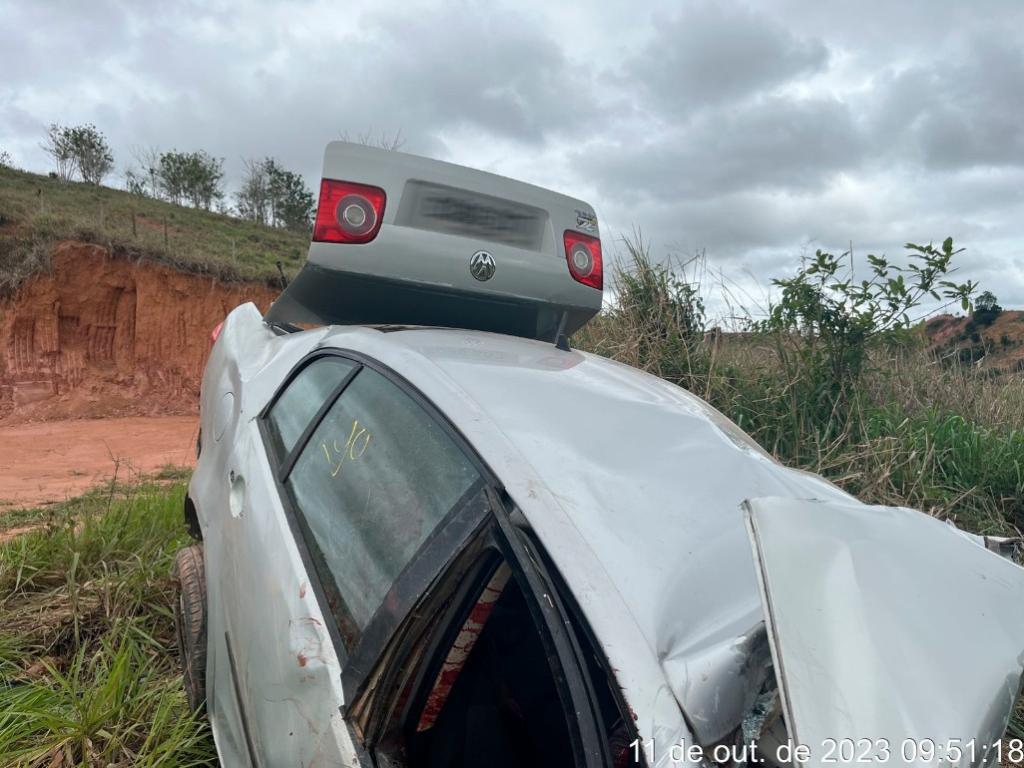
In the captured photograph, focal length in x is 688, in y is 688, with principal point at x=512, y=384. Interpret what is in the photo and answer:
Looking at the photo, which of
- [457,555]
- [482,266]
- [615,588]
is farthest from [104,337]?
[615,588]

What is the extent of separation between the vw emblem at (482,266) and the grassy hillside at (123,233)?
13.0 metres

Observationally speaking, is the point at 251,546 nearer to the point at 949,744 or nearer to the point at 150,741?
the point at 150,741

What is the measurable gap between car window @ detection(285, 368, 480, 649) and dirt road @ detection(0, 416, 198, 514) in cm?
493

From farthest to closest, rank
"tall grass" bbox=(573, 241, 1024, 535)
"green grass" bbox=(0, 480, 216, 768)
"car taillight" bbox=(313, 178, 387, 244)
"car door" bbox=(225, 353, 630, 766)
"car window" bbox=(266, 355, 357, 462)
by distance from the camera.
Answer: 1. "tall grass" bbox=(573, 241, 1024, 535)
2. "car taillight" bbox=(313, 178, 387, 244)
3. "green grass" bbox=(0, 480, 216, 768)
4. "car window" bbox=(266, 355, 357, 462)
5. "car door" bbox=(225, 353, 630, 766)

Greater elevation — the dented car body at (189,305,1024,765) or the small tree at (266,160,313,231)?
the small tree at (266,160,313,231)

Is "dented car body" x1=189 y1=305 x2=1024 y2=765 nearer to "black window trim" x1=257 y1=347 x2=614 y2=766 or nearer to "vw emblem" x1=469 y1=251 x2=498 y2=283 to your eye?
"black window trim" x1=257 y1=347 x2=614 y2=766

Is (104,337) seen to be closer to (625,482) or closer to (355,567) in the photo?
(355,567)

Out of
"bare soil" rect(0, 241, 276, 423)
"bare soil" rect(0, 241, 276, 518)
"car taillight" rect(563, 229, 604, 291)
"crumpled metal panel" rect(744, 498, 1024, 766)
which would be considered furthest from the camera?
"bare soil" rect(0, 241, 276, 423)

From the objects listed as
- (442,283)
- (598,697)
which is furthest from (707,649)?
(442,283)

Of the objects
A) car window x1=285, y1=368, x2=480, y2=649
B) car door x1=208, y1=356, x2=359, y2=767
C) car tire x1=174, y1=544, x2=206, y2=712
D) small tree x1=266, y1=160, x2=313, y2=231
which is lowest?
car tire x1=174, y1=544, x2=206, y2=712

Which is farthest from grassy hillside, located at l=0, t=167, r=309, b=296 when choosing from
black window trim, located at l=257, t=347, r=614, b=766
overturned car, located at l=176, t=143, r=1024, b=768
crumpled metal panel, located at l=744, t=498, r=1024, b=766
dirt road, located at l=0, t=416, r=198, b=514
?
crumpled metal panel, located at l=744, t=498, r=1024, b=766

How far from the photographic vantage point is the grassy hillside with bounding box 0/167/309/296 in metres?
13.1

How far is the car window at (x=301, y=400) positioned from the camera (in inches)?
75.1

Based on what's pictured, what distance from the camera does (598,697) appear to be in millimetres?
1011
